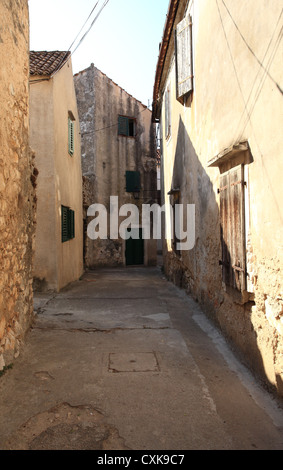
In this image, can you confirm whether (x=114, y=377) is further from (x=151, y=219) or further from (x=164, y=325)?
(x=151, y=219)

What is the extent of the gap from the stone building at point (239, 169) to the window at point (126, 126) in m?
12.0

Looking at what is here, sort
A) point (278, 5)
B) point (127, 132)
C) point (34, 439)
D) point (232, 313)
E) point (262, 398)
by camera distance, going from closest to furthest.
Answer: point (34, 439)
point (278, 5)
point (262, 398)
point (232, 313)
point (127, 132)

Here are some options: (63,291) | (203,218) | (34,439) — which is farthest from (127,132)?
(34,439)

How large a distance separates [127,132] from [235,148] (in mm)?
16687

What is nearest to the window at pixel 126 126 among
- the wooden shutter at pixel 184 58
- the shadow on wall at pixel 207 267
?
the shadow on wall at pixel 207 267

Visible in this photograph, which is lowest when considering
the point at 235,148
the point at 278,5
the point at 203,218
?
the point at 203,218

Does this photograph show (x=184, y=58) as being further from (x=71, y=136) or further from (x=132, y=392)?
(x=132, y=392)

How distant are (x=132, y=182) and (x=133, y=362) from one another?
16.3 metres

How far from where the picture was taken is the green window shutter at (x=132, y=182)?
19.8 metres

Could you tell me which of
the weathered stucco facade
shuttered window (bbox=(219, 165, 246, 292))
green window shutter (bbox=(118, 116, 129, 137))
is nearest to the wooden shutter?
shuttered window (bbox=(219, 165, 246, 292))

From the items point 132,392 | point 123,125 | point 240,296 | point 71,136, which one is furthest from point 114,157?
point 132,392

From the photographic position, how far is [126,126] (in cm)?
1998

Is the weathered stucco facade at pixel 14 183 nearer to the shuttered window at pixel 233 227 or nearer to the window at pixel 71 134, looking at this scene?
the shuttered window at pixel 233 227

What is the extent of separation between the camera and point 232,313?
4.99m
